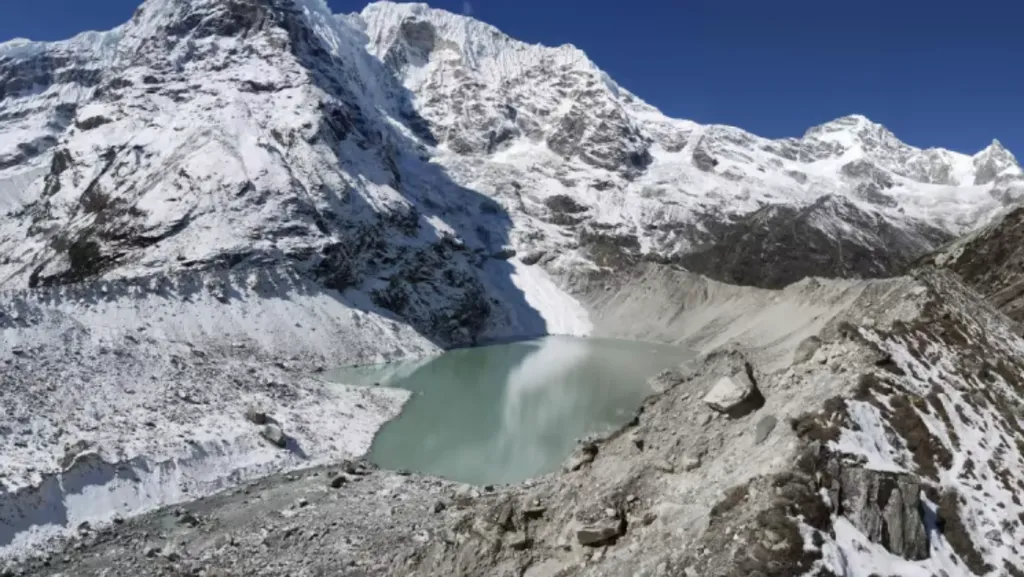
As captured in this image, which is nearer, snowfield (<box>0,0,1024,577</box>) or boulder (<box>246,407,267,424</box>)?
snowfield (<box>0,0,1024,577</box>)

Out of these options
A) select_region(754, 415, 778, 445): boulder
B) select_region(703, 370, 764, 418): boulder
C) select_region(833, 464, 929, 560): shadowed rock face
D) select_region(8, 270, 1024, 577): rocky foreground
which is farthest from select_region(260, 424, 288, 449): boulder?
select_region(833, 464, 929, 560): shadowed rock face

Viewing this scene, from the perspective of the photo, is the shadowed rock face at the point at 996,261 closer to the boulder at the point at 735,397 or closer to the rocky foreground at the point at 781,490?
the rocky foreground at the point at 781,490

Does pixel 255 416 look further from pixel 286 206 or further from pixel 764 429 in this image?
pixel 286 206

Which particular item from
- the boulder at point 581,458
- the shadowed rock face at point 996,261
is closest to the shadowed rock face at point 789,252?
the shadowed rock face at point 996,261

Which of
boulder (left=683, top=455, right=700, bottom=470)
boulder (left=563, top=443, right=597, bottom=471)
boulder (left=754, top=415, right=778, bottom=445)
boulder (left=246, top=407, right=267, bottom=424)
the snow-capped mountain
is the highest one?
the snow-capped mountain

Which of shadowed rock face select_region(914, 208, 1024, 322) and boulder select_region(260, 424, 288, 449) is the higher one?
shadowed rock face select_region(914, 208, 1024, 322)

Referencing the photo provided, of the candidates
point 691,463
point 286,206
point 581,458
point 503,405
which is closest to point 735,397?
point 691,463

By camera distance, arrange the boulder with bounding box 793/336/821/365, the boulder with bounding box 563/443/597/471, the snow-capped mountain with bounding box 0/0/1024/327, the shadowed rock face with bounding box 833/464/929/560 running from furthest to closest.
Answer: the snow-capped mountain with bounding box 0/0/1024/327
the boulder with bounding box 563/443/597/471
the boulder with bounding box 793/336/821/365
the shadowed rock face with bounding box 833/464/929/560

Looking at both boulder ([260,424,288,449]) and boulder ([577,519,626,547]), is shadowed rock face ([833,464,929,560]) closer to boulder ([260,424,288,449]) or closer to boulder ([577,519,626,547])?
boulder ([577,519,626,547])
